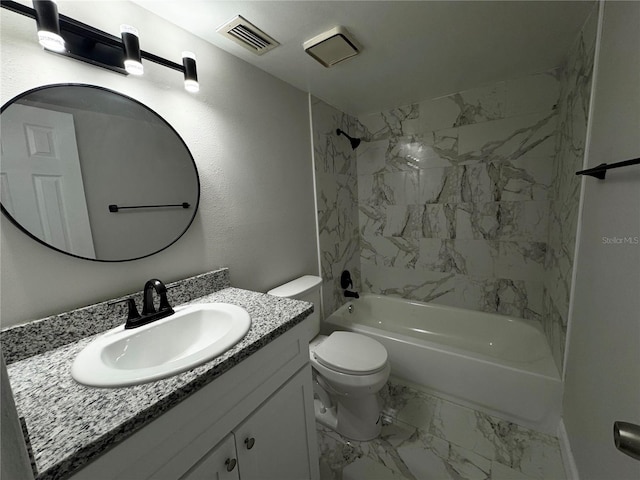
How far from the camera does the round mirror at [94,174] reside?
817mm

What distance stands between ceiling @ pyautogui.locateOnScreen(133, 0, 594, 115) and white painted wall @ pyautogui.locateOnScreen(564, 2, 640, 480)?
0.36 meters

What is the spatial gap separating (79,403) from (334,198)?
201cm

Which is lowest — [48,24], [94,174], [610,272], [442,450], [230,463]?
[442,450]

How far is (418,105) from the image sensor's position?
224 centimetres

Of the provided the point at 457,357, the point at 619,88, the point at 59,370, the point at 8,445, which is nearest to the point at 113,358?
the point at 59,370

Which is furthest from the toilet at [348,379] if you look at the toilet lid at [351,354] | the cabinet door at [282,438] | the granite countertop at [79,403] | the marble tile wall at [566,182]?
the marble tile wall at [566,182]

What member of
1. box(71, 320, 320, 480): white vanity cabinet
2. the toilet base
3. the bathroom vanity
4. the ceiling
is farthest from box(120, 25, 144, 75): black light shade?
the toilet base

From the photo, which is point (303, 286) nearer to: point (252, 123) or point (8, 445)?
point (252, 123)

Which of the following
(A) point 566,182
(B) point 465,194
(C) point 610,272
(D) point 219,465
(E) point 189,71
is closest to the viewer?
(D) point 219,465

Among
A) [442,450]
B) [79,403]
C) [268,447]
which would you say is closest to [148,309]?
[79,403]

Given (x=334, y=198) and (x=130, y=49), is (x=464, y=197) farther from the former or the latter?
(x=130, y=49)

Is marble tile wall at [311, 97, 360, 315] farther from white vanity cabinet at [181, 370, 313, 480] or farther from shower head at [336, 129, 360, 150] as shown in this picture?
white vanity cabinet at [181, 370, 313, 480]

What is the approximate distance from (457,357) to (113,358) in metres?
1.78

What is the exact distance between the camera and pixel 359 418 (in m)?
1.50
